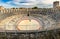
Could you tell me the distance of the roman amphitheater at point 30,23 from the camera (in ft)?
39.6

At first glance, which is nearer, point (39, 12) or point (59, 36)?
point (59, 36)

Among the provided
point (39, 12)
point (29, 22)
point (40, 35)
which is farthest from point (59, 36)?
point (39, 12)

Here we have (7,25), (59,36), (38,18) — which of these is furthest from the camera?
(38,18)

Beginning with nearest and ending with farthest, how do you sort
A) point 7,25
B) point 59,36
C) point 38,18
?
point 59,36, point 7,25, point 38,18

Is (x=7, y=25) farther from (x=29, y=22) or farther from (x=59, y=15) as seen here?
(x=59, y=15)

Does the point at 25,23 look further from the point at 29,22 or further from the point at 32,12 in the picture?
the point at 32,12

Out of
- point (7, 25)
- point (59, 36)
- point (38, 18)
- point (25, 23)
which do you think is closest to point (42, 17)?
point (38, 18)

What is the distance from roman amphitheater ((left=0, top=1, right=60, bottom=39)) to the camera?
12.1 metres

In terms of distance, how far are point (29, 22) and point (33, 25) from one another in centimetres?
76

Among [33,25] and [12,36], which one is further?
[33,25]

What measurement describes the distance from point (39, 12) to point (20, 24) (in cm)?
211

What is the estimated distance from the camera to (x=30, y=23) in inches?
581

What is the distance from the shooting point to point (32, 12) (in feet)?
53.0

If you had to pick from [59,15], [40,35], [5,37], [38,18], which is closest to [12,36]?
[5,37]
